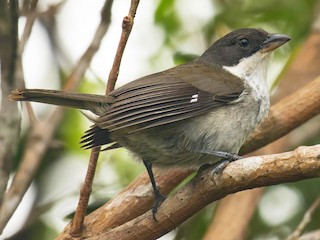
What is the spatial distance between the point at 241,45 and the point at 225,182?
1847mm

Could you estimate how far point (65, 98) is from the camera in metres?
4.23

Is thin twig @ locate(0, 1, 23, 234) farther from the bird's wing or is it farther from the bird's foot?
the bird's foot

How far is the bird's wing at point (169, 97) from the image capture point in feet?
14.0

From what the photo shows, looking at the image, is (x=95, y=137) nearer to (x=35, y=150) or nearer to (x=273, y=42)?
(x=35, y=150)

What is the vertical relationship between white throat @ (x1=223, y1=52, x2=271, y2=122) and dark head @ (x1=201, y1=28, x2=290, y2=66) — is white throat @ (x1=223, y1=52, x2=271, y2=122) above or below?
below

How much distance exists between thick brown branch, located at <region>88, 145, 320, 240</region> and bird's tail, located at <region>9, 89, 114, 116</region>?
2.44 feet

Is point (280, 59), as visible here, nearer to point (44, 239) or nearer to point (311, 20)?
point (311, 20)

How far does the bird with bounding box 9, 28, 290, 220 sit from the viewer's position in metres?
4.29

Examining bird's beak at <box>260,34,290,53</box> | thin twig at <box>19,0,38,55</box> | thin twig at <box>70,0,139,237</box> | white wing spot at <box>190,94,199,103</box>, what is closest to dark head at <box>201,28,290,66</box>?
bird's beak at <box>260,34,290,53</box>

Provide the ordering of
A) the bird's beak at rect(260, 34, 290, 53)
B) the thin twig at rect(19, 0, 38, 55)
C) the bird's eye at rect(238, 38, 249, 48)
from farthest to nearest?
the bird's eye at rect(238, 38, 249, 48) < the bird's beak at rect(260, 34, 290, 53) < the thin twig at rect(19, 0, 38, 55)

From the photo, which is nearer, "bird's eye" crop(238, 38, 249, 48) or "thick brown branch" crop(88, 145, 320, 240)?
"thick brown branch" crop(88, 145, 320, 240)

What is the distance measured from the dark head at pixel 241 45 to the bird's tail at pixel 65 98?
120cm

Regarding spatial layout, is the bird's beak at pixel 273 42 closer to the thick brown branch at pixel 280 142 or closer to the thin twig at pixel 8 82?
the thick brown branch at pixel 280 142

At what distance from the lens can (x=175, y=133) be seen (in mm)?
4484
